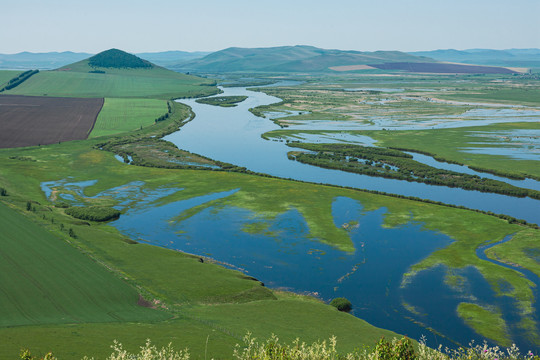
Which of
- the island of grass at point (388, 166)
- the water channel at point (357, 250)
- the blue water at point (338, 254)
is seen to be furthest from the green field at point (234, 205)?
the island of grass at point (388, 166)

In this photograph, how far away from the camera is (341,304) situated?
166ft

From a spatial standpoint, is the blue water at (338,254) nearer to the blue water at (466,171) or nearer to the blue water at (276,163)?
the blue water at (276,163)

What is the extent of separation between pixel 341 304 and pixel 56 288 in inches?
1215

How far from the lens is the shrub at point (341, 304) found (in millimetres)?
50625

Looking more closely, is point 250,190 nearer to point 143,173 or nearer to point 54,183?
point 143,173

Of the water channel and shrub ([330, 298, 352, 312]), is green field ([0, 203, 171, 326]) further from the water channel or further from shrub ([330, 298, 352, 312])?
shrub ([330, 298, 352, 312])

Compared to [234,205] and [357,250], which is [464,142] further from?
[357,250]

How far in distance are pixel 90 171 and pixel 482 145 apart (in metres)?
110

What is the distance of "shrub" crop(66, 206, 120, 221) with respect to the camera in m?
77.6

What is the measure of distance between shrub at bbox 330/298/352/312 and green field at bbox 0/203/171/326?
59.9 feet

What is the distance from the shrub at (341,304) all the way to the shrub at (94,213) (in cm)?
4459

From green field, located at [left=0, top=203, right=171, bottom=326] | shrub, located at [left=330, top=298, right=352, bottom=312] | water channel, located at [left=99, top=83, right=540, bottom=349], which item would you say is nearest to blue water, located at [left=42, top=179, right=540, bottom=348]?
water channel, located at [left=99, top=83, right=540, bottom=349]

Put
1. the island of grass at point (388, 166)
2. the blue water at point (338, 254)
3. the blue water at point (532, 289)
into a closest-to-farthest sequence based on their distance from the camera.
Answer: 1. the blue water at point (532, 289)
2. the blue water at point (338, 254)
3. the island of grass at point (388, 166)

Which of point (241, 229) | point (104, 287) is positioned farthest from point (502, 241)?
point (104, 287)
